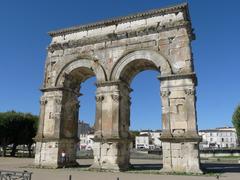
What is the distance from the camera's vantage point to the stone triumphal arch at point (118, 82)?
51.1ft

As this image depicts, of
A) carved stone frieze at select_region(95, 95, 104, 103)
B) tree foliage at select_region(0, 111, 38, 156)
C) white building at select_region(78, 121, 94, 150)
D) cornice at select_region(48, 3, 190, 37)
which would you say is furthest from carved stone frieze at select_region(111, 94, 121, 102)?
white building at select_region(78, 121, 94, 150)

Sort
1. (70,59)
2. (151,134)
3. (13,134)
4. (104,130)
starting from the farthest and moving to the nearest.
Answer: (151,134), (13,134), (70,59), (104,130)

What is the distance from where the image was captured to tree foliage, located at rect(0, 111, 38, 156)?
121ft

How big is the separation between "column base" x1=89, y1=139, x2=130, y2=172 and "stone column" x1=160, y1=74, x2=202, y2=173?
2.83 m

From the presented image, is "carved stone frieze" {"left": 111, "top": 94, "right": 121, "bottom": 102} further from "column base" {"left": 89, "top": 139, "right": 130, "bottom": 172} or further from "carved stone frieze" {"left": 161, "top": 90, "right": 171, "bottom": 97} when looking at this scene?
"carved stone frieze" {"left": 161, "top": 90, "right": 171, "bottom": 97}

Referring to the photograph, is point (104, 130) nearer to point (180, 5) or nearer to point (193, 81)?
point (193, 81)

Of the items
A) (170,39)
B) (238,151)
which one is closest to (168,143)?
(170,39)

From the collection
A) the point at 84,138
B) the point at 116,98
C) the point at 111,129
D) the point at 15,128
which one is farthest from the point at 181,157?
the point at 84,138

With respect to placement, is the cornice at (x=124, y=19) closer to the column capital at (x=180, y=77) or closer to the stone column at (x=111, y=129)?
the column capital at (x=180, y=77)

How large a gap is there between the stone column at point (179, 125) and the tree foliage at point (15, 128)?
90.5 ft

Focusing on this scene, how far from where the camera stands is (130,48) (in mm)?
18094

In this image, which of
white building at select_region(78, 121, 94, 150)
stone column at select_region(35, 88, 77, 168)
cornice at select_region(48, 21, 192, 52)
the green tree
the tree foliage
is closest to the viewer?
cornice at select_region(48, 21, 192, 52)

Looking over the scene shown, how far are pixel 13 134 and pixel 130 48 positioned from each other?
2642 centimetres

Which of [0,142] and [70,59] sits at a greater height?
[70,59]
